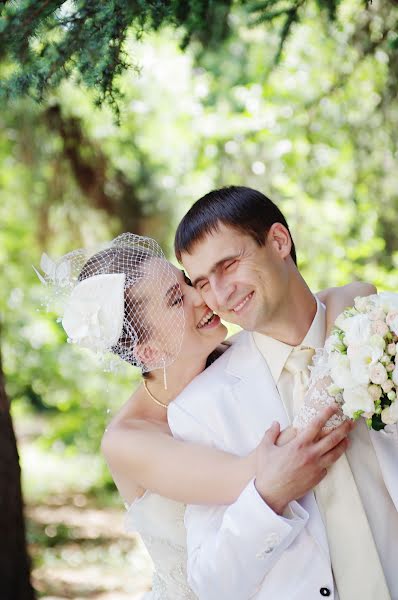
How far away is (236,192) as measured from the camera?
302cm

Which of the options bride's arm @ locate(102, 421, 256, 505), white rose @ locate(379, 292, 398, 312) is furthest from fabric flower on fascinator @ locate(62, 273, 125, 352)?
white rose @ locate(379, 292, 398, 312)

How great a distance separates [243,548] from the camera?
2.55 m

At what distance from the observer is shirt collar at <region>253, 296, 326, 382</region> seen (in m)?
2.87

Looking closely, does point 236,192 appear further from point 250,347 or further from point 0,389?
point 0,389

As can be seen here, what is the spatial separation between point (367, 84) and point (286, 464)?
4940 mm

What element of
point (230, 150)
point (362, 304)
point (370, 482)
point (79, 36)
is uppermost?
point (230, 150)

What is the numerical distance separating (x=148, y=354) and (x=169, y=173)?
18.9 feet

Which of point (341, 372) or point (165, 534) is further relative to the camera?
point (165, 534)

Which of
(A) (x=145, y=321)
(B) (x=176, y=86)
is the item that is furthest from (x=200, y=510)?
(B) (x=176, y=86)

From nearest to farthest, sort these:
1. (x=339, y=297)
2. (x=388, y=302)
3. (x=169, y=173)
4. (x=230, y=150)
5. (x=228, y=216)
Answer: (x=388, y=302) → (x=228, y=216) → (x=339, y=297) → (x=230, y=150) → (x=169, y=173)

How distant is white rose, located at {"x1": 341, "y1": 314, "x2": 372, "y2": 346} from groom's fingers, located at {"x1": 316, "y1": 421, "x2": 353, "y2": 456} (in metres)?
0.30

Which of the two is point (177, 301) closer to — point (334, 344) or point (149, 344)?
point (149, 344)

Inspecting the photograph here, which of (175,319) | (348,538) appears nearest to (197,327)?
(175,319)

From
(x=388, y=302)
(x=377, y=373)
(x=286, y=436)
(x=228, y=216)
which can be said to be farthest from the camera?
(x=228, y=216)
